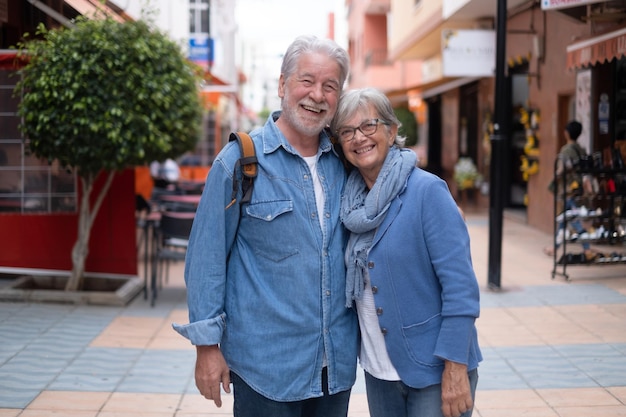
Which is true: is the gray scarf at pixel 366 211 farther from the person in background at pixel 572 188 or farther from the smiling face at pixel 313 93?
the person in background at pixel 572 188

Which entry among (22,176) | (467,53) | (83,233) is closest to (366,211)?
(83,233)

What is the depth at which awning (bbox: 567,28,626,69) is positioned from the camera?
8766 millimetres

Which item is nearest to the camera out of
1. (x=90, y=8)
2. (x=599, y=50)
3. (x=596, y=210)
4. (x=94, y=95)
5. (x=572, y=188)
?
(x=94, y=95)

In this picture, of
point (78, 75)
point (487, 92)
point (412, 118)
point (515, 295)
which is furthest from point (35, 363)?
point (412, 118)

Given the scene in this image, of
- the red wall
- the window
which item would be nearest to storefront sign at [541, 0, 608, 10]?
the red wall

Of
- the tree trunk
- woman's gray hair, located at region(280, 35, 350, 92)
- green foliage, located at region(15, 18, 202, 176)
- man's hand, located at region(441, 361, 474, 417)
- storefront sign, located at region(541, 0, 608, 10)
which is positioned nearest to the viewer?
man's hand, located at region(441, 361, 474, 417)

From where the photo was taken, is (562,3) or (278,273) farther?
(562,3)

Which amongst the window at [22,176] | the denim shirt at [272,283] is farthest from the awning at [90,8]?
the denim shirt at [272,283]

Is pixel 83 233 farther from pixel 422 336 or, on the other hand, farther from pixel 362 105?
pixel 422 336

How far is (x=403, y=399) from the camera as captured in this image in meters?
3.02

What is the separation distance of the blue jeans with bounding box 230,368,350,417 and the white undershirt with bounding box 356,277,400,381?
0.16m

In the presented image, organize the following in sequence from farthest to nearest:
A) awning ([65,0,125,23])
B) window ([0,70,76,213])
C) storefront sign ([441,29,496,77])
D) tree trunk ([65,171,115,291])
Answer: storefront sign ([441,29,496,77]) < window ([0,70,76,213]) < tree trunk ([65,171,115,291]) < awning ([65,0,125,23])

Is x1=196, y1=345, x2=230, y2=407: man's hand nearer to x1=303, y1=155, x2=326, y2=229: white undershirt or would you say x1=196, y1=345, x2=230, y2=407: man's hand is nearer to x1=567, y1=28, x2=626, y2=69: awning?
x1=303, y1=155, x2=326, y2=229: white undershirt

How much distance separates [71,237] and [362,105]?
263 inches
